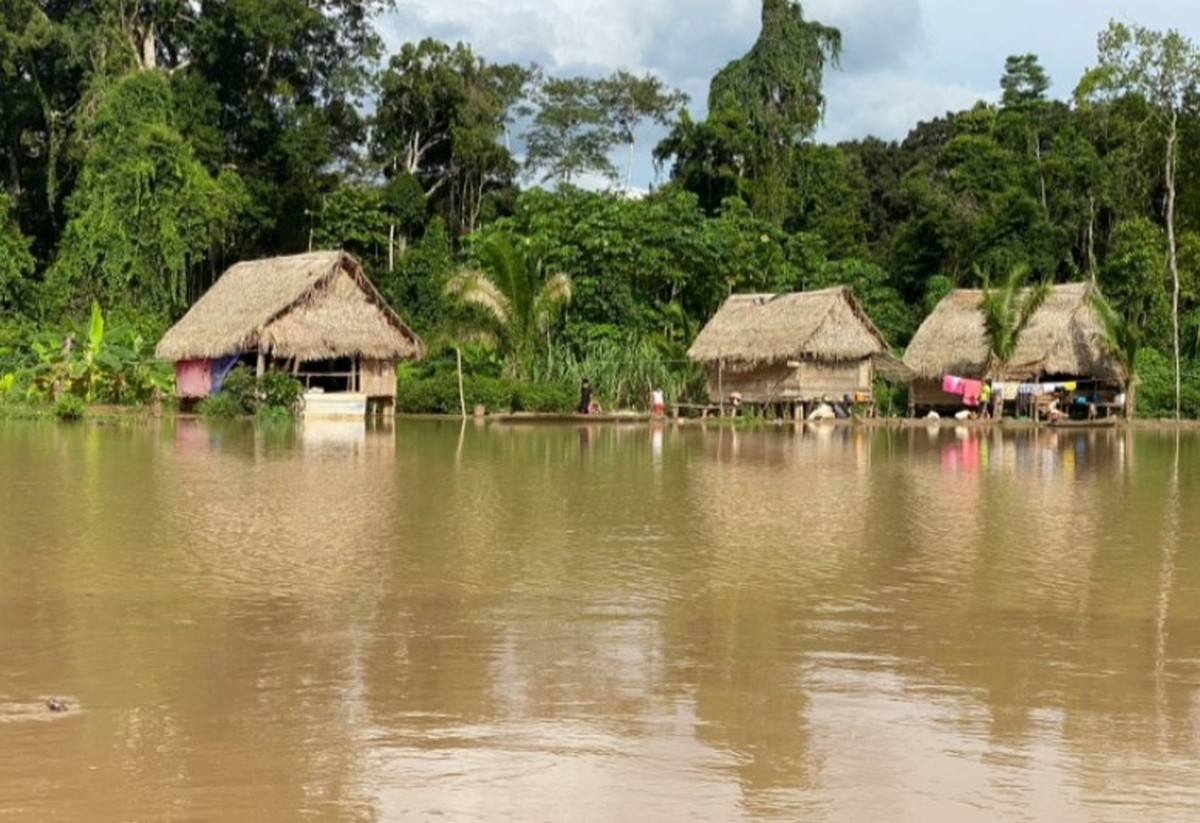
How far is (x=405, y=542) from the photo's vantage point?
958 centimetres

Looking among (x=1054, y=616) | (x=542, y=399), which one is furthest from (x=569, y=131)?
(x=1054, y=616)

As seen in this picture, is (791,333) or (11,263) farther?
(11,263)

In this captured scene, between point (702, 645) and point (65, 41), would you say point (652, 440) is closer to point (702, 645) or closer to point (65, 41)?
point (702, 645)

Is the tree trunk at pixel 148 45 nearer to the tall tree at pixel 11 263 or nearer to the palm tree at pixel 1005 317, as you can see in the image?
the tall tree at pixel 11 263

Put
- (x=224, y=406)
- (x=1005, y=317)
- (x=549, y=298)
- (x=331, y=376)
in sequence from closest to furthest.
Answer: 1. (x=224, y=406)
2. (x=331, y=376)
3. (x=549, y=298)
4. (x=1005, y=317)

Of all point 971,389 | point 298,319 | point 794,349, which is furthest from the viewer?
point 971,389

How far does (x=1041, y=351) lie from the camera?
31016mm

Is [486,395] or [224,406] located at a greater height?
[486,395]

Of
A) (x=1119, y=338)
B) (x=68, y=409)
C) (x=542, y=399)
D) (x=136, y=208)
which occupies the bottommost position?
(x=68, y=409)

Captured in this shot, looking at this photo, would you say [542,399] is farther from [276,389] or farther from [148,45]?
[148,45]

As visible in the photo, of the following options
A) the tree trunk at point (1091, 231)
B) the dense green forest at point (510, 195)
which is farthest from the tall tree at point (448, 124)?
the tree trunk at point (1091, 231)

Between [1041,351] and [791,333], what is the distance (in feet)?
19.1

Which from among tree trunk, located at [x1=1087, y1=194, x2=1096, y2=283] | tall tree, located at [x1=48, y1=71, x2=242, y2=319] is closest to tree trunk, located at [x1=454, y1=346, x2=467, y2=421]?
tall tree, located at [x1=48, y1=71, x2=242, y2=319]

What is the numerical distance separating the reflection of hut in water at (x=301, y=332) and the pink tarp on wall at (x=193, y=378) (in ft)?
0.06
